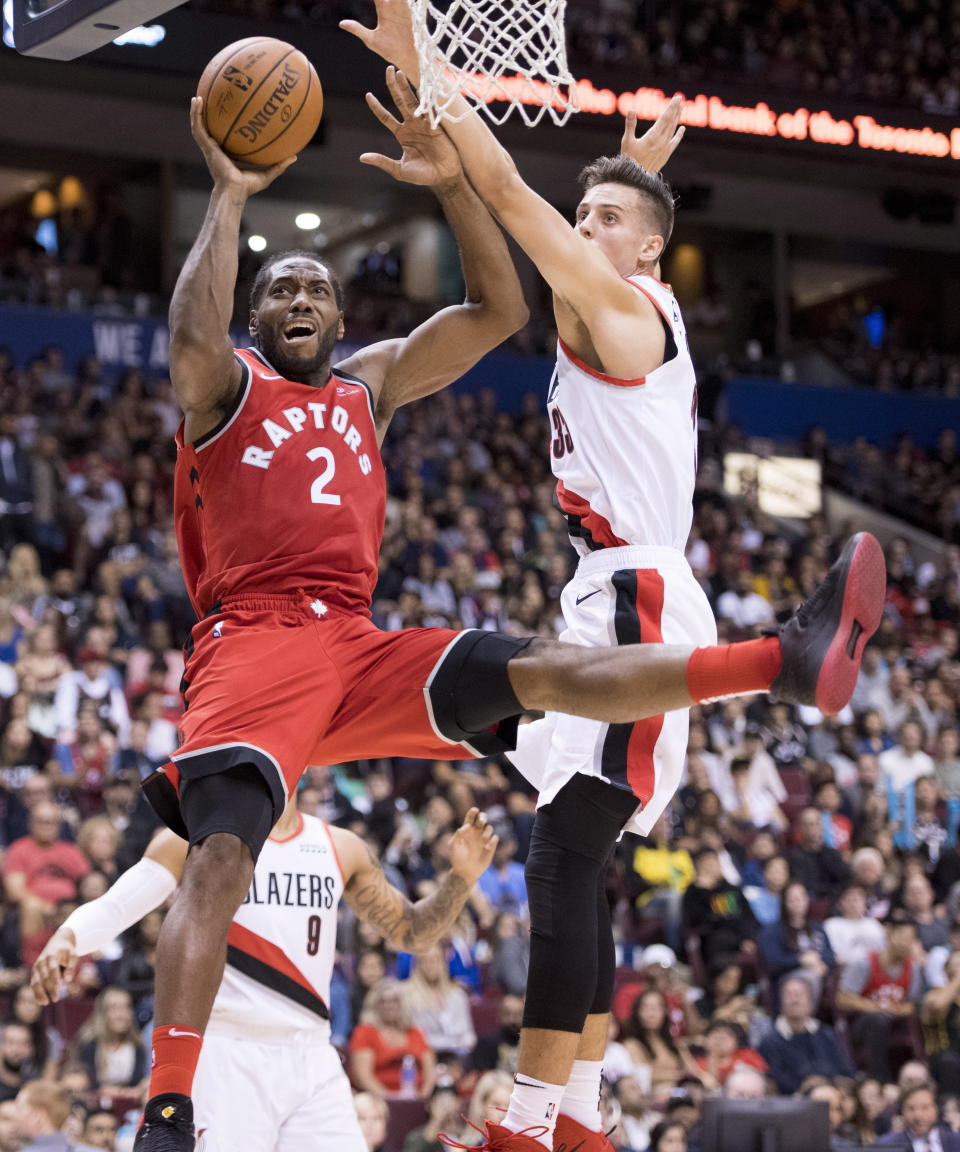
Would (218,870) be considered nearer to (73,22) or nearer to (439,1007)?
(73,22)

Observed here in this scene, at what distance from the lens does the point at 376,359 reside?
4898 mm

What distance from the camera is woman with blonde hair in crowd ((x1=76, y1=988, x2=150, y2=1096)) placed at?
8.33 m

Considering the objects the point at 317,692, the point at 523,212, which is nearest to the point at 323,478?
the point at 317,692

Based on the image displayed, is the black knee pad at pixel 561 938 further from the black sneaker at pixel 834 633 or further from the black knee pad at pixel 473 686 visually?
the black sneaker at pixel 834 633

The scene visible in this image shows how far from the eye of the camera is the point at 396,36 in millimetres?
4520

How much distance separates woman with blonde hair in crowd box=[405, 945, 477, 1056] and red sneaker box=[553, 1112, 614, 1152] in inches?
202

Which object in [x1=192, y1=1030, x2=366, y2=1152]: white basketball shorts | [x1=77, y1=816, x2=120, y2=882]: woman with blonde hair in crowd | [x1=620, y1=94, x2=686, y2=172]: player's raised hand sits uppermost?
[x1=620, y1=94, x2=686, y2=172]: player's raised hand

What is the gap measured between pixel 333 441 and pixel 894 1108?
671cm

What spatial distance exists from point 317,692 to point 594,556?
35.4 inches

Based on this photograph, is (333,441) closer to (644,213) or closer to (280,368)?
(280,368)

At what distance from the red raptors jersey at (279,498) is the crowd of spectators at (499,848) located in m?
2.96

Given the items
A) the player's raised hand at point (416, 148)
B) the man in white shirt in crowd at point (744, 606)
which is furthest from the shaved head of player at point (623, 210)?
the man in white shirt in crowd at point (744, 606)

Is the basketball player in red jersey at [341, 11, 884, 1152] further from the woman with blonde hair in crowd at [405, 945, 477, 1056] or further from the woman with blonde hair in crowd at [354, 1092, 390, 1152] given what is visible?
the woman with blonde hair in crowd at [405, 945, 477, 1056]

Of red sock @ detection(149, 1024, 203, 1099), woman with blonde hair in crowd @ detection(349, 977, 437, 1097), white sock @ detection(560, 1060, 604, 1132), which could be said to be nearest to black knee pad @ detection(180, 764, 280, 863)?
red sock @ detection(149, 1024, 203, 1099)
